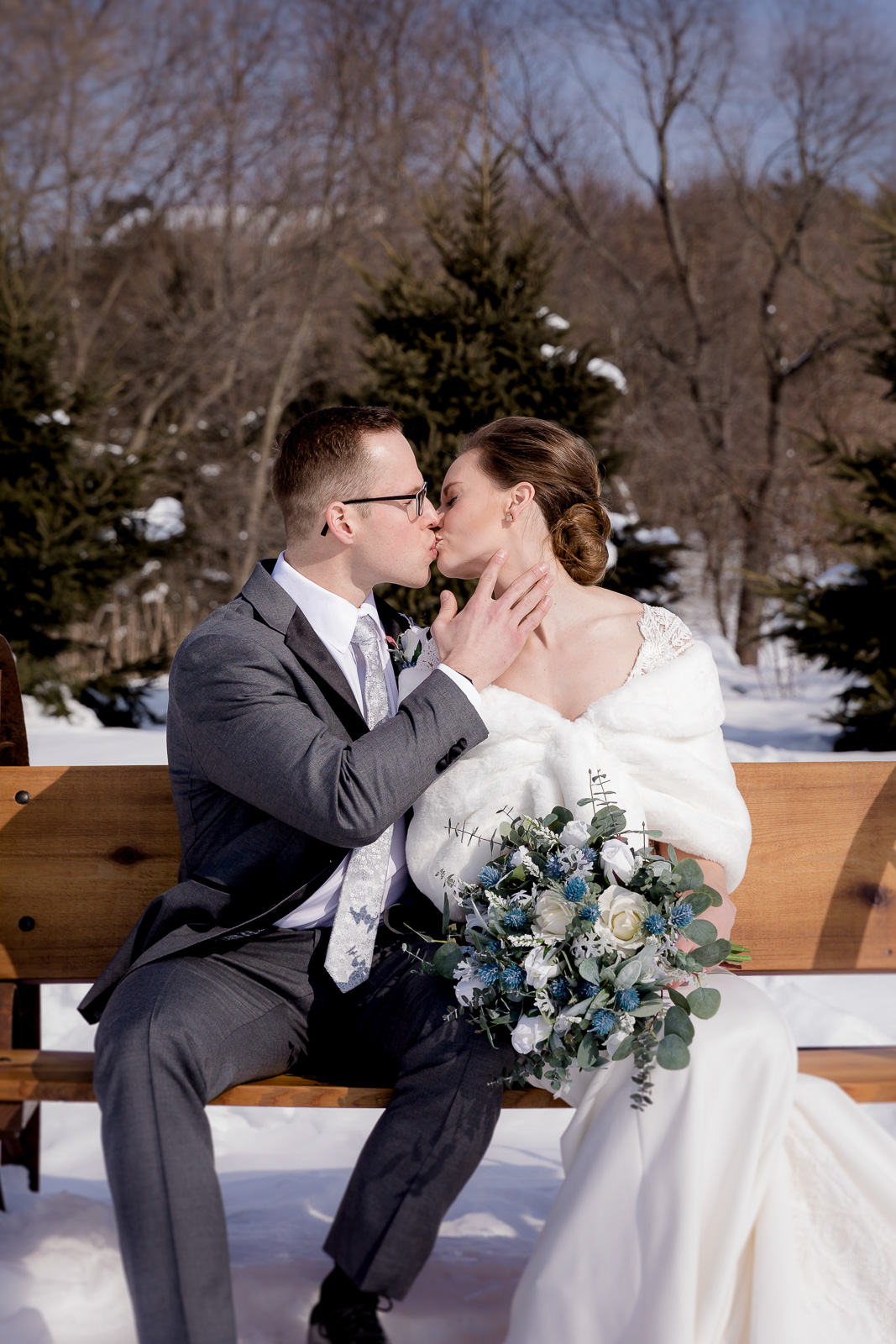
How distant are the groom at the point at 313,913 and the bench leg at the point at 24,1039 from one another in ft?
1.85

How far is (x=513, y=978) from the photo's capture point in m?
2.06

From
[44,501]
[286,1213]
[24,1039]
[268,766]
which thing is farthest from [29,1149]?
[44,501]

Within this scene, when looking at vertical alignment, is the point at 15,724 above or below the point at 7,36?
below

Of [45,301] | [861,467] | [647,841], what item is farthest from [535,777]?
[45,301]

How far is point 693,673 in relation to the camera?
2.47m

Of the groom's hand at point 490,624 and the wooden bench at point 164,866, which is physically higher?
the groom's hand at point 490,624

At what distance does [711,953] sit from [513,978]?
37 cm

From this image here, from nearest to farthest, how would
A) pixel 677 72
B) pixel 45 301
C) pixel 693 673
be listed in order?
pixel 693 673
pixel 45 301
pixel 677 72

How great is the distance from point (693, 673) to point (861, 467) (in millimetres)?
6990

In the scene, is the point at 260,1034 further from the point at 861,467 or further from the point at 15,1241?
the point at 861,467

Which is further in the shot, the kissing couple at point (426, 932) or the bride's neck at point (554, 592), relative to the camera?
the bride's neck at point (554, 592)

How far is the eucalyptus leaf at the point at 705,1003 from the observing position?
6.61 feet

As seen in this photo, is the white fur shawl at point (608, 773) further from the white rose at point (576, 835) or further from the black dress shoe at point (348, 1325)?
the black dress shoe at point (348, 1325)

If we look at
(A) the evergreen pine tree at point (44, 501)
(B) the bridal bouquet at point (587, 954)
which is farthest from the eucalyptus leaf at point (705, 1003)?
(A) the evergreen pine tree at point (44, 501)
